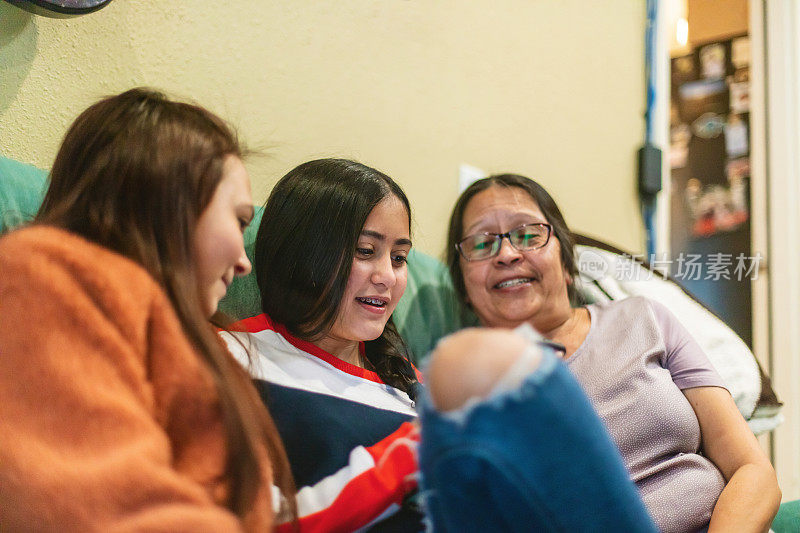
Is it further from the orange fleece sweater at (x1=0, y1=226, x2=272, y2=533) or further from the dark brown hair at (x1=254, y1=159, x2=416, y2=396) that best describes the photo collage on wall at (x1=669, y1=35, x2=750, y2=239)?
the orange fleece sweater at (x1=0, y1=226, x2=272, y2=533)

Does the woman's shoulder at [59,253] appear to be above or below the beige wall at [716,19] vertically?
below

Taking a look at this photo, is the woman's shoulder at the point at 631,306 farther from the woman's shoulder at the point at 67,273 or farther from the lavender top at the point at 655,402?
the woman's shoulder at the point at 67,273

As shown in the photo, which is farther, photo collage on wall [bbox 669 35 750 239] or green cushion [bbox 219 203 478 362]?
photo collage on wall [bbox 669 35 750 239]

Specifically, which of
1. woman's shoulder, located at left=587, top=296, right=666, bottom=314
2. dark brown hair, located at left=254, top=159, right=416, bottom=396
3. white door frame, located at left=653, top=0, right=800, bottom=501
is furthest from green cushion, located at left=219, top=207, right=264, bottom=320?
white door frame, located at left=653, top=0, right=800, bottom=501

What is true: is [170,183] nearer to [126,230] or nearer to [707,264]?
[126,230]

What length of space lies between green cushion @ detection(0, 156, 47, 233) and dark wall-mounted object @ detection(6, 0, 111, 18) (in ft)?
0.76

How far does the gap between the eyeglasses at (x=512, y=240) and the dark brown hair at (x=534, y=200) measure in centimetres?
4

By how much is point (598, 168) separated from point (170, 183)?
1.64 m

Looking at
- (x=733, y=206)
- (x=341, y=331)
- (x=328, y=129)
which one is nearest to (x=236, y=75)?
(x=328, y=129)

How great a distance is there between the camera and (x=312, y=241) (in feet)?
3.34

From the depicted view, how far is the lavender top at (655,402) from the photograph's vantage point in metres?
1.07

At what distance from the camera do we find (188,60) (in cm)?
113

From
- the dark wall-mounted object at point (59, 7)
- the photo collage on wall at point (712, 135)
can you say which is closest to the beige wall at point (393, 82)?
the dark wall-mounted object at point (59, 7)

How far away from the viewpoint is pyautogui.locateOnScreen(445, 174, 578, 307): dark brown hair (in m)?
1.39
